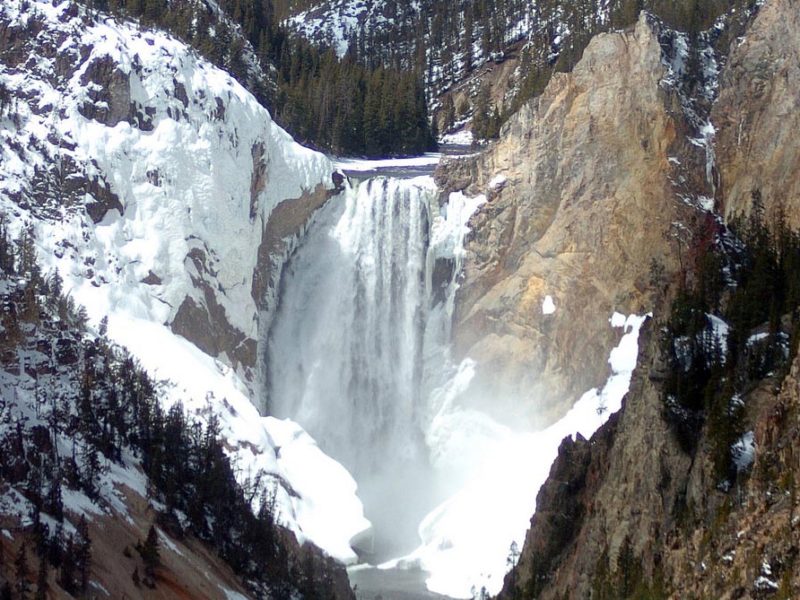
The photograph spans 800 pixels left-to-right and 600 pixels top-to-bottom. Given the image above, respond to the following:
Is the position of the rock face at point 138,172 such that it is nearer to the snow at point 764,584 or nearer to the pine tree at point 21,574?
the pine tree at point 21,574

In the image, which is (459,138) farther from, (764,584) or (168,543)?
(764,584)

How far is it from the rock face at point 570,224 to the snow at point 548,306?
0.22m

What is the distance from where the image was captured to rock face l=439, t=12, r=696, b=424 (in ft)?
275

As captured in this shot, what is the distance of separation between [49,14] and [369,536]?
100 feet

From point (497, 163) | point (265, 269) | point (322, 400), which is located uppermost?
point (497, 163)

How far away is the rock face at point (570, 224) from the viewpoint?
8381cm

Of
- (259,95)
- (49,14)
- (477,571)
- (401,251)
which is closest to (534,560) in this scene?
(477,571)

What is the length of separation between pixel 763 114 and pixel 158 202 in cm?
3010

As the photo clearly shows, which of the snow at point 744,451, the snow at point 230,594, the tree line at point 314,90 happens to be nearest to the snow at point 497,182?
the tree line at point 314,90

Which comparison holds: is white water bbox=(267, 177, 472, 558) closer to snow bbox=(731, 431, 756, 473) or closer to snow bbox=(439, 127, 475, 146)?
snow bbox=(439, 127, 475, 146)

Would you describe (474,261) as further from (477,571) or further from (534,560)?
(534,560)

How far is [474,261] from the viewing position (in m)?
88.1

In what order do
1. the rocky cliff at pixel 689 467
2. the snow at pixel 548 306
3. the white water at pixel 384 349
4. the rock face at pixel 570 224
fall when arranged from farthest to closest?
the white water at pixel 384 349 → the snow at pixel 548 306 → the rock face at pixel 570 224 → the rocky cliff at pixel 689 467

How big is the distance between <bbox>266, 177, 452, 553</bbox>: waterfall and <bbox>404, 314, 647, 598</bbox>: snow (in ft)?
7.65
